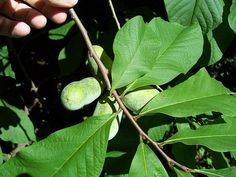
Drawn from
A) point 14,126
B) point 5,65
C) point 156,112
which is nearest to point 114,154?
point 156,112

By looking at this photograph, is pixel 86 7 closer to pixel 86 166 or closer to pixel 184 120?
pixel 184 120

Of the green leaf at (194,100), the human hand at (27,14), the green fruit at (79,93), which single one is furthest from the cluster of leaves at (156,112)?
the human hand at (27,14)

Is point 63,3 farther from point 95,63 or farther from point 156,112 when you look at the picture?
point 156,112

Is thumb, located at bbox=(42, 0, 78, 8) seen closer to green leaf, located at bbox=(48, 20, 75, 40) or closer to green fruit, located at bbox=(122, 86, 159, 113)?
green fruit, located at bbox=(122, 86, 159, 113)

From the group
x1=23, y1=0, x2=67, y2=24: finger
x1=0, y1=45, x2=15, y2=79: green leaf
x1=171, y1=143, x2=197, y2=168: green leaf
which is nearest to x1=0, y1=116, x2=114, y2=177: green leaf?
x1=23, y1=0, x2=67, y2=24: finger

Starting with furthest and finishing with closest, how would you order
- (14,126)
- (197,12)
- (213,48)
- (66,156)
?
1. (14,126)
2. (213,48)
3. (197,12)
4. (66,156)

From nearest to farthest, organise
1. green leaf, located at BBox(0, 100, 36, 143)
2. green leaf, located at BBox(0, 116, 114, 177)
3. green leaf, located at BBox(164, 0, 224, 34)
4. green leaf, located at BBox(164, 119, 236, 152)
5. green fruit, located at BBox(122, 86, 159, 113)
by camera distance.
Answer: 1. green leaf, located at BBox(0, 116, 114, 177)
2. green leaf, located at BBox(164, 119, 236, 152)
3. green fruit, located at BBox(122, 86, 159, 113)
4. green leaf, located at BBox(164, 0, 224, 34)
5. green leaf, located at BBox(0, 100, 36, 143)
